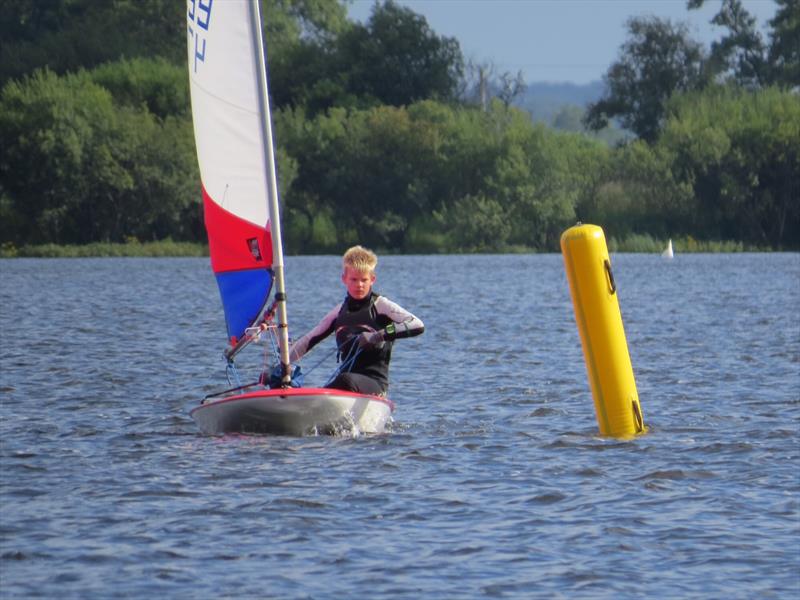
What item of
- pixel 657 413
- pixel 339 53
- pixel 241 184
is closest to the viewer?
pixel 241 184

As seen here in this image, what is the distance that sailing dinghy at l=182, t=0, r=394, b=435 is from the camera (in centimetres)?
1505

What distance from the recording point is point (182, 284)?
175ft

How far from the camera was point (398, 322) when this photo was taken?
14.4 m

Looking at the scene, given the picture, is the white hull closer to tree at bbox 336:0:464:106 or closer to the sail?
the sail

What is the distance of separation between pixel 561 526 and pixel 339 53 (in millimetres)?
93298

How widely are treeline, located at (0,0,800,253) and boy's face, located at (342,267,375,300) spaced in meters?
71.2

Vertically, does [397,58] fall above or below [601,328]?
above

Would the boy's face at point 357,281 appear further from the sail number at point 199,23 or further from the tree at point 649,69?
the tree at point 649,69

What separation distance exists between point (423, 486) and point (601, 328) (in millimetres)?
2915

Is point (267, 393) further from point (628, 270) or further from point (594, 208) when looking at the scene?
point (594, 208)

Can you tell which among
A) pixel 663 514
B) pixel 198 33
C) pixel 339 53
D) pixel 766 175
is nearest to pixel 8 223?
pixel 339 53

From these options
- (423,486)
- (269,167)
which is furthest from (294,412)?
(269,167)

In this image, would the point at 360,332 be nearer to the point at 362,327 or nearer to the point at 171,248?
the point at 362,327

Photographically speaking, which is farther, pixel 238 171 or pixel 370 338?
pixel 238 171
